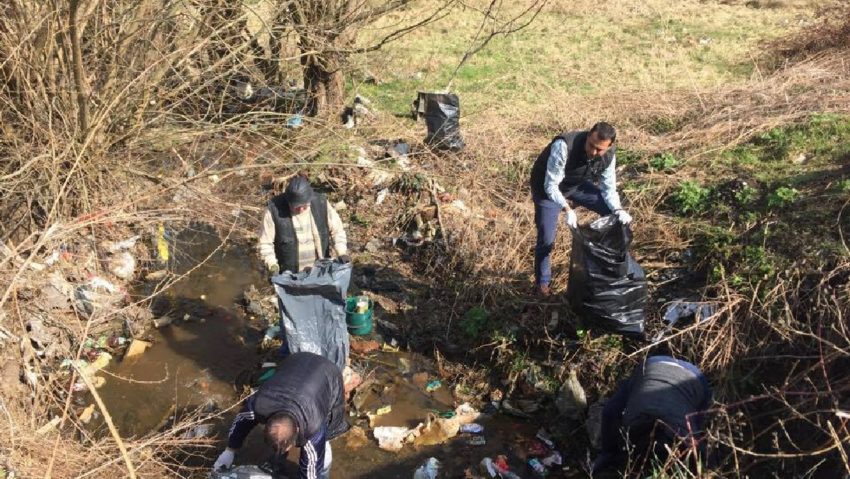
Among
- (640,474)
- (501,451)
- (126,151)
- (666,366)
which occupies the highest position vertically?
(126,151)

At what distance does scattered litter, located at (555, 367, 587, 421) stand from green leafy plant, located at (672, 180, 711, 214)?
6.79ft

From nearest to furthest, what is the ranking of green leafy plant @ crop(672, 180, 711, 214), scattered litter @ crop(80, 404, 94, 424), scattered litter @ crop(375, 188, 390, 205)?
scattered litter @ crop(80, 404, 94, 424) < green leafy plant @ crop(672, 180, 711, 214) < scattered litter @ crop(375, 188, 390, 205)

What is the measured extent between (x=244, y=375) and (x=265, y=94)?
442cm

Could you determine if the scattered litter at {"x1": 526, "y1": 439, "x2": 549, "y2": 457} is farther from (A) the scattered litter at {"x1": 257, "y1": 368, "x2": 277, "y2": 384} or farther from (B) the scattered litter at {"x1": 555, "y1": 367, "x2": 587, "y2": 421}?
(A) the scattered litter at {"x1": 257, "y1": 368, "x2": 277, "y2": 384}

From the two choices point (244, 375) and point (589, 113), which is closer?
point (244, 375)

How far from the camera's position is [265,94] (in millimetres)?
8172

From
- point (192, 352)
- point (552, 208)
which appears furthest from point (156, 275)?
point (552, 208)

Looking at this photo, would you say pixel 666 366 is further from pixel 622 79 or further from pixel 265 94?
pixel 622 79

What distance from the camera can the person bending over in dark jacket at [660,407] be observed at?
3170 millimetres

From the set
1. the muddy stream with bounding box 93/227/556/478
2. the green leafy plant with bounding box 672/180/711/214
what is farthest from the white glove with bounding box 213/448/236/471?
the green leafy plant with bounding box 672/180/711/214

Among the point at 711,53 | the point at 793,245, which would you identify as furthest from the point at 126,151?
the point at 711,53

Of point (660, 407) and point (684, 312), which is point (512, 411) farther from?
point (660, 407)

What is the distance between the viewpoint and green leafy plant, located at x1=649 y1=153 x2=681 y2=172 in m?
6.32

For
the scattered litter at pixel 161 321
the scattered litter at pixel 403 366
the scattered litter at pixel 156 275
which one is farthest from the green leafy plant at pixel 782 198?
the scattered litter at pixel 156 275
